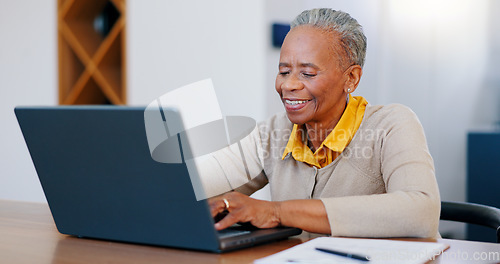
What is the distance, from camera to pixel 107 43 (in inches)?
128

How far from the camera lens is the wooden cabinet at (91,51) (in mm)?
3271

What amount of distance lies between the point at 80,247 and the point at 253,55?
1.68 meters

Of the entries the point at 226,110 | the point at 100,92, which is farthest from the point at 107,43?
the point at 226,110

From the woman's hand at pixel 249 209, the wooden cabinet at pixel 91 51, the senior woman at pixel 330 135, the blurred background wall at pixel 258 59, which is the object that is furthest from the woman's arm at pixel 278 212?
the wooden cabinet at pixel 91 51

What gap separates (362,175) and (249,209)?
48 centimetres

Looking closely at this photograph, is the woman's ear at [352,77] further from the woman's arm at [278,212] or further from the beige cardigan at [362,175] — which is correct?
the woman's arm at [278,212]

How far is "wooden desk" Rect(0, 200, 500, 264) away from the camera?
3.17ft

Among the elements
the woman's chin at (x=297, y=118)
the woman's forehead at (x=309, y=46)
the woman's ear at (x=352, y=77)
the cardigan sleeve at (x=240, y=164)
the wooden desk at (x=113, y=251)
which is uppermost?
the woman's forehead at (x=309, y=46)

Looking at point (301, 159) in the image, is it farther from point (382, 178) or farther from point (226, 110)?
point (226, 110)

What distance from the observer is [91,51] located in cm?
341

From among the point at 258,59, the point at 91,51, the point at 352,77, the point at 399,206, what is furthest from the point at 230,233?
the point at 91,51

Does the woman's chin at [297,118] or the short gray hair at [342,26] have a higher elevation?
the short gray hair at [342,26]

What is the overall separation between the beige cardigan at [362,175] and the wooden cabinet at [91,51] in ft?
5.55

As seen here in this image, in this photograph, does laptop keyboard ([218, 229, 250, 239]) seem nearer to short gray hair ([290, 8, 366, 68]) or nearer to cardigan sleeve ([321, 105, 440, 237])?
cardigan sleeve ([321, 105, 440, 237])
